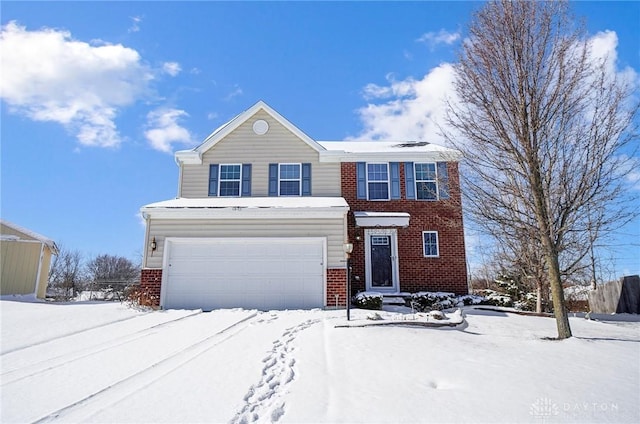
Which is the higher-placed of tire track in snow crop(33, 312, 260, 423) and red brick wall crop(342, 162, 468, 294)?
red brick wall crop(342, 162, 468, 294)

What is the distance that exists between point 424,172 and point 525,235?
23.0 feet

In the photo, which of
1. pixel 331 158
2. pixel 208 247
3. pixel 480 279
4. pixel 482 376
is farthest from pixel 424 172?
pixel 480 279

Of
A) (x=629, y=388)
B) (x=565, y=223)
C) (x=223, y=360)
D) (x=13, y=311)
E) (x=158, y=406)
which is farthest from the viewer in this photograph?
(x=13, y=311)

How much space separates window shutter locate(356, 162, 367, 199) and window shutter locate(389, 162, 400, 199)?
1073 millimetres

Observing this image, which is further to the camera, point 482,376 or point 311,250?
point 311,250

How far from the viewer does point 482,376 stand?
15.1ft

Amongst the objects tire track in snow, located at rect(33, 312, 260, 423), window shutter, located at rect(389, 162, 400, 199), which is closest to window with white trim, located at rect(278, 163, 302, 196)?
window shutter, located at rect(389, 162, 400, 199)

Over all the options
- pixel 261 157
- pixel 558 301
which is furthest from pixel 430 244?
pixel 261 157

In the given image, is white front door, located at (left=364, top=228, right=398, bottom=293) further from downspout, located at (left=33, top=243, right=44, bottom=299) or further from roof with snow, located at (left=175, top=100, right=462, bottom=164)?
downspout, located at (left=33, top=243, right=44, bottom=299)

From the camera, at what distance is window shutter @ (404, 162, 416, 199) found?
1481 centimetres

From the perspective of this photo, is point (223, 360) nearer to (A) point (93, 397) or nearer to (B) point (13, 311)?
(A) point (93, 397)

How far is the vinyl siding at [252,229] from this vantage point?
11.9 metres

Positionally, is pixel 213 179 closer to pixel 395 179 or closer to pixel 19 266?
pixel 395 179

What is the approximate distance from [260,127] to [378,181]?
5166 millimetres
